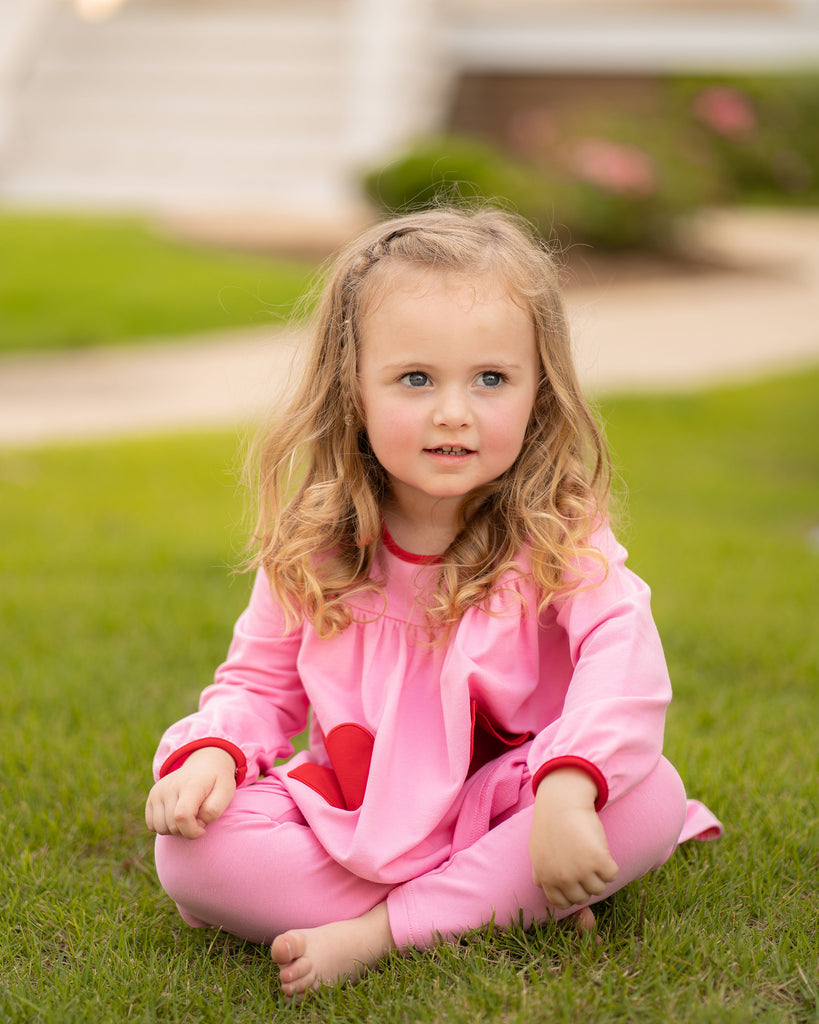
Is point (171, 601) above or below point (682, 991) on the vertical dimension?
below

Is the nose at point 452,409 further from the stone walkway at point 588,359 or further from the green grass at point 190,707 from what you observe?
the stone walkway at point 588,359

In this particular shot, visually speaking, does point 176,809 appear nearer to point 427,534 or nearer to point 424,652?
point 424,652

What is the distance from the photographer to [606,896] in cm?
177

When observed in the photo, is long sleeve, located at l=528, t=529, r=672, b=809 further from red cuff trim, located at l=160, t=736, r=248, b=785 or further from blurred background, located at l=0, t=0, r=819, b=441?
blurred background, located at l=0, t=0, r=819, b=441

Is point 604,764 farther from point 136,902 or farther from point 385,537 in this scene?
point 136,902

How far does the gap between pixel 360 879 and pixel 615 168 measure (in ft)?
31.7

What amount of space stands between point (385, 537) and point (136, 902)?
2.23 ft

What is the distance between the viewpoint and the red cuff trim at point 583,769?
1624 mm

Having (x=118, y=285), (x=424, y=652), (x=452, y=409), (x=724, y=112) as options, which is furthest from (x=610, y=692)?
(x=724, y=112)

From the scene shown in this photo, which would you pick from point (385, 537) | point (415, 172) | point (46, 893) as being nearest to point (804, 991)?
point (385, 537)

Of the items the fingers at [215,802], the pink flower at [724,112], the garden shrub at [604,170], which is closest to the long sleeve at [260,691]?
the fingers at [215,802]

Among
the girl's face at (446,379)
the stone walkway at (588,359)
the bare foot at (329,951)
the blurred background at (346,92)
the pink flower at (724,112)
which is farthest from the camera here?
the pink flower at (724,112)

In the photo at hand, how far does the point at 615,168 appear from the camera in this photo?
35.0 ft

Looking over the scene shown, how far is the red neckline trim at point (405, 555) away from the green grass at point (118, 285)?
5773 millimetres
